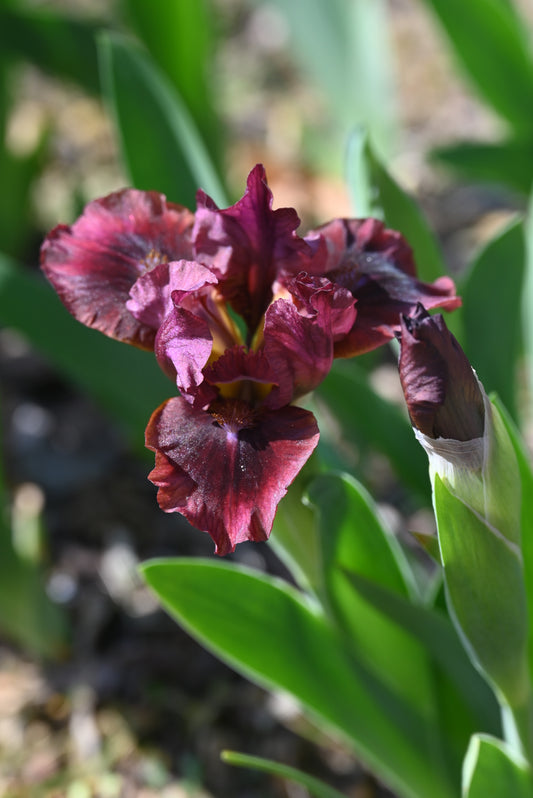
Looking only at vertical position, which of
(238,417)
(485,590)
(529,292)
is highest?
(529,292)

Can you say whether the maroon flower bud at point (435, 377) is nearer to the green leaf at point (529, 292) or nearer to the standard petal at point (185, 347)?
the standard petal at point (185, 347)

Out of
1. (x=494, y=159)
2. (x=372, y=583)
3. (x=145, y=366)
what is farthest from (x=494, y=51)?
(x=372, y=583)

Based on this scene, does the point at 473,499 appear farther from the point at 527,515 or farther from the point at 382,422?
the point at 382,422

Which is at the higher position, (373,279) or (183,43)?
(183,43)

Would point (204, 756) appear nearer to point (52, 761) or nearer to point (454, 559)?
point (52, 761)

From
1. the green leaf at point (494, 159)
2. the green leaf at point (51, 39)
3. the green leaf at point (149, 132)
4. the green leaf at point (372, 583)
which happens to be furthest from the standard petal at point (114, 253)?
the green leaf at point (51, 39)

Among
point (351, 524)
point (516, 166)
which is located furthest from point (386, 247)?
point (516, 166)
